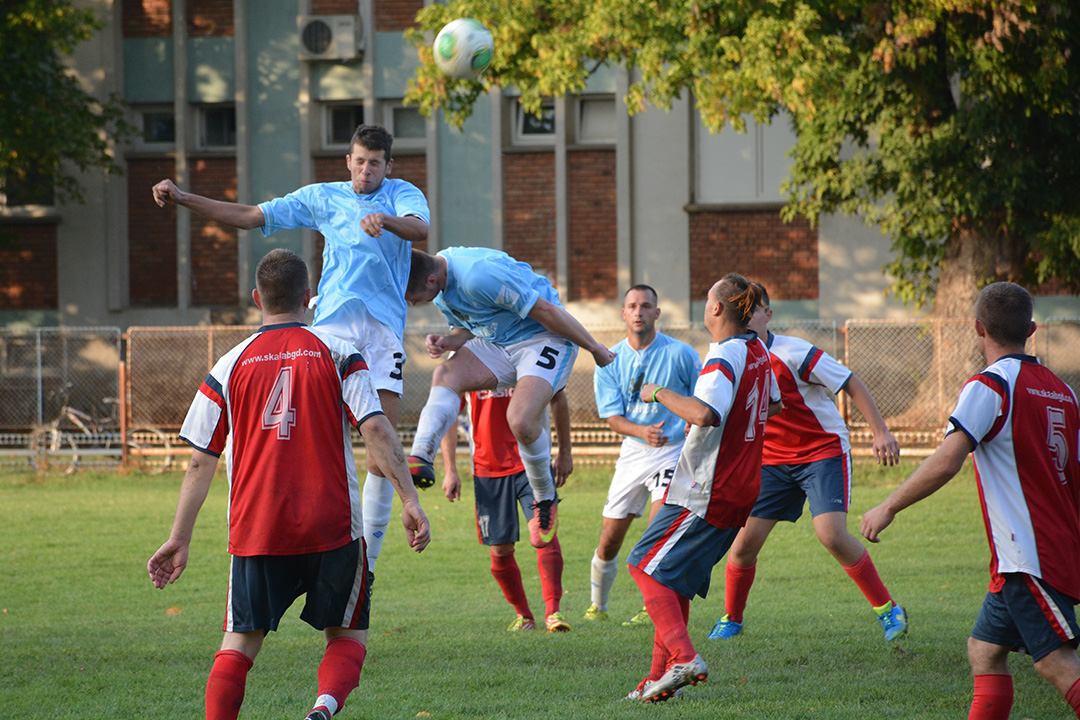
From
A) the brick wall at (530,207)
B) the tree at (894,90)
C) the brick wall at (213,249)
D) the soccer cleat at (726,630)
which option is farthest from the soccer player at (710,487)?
the brick wall at (213,249)

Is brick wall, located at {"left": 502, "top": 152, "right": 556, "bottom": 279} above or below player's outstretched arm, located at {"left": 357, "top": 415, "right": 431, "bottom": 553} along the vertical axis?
above

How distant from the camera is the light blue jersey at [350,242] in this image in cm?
620

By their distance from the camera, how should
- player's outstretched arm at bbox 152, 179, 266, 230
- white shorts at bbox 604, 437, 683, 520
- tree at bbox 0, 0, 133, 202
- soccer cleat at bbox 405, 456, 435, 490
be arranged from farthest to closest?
tree at bbox 0, 0, 133, 202, white shorts at bbox 604, 437, 683, 520, soccer cleat at bbox 405, 456, 435, 490, player's outstretched arm at bbox 152, 179, 266, 230

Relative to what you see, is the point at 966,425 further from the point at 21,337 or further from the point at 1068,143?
the point at 21,337

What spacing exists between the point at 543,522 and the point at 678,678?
2486mm

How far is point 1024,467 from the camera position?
4.56 metres

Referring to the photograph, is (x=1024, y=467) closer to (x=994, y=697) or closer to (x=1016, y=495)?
(x=1016, y=495)

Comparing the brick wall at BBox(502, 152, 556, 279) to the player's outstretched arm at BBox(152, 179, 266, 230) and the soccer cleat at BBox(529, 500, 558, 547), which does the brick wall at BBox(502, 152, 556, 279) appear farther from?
the player's outstretched arm at BBox(152, 179, 266, 230)

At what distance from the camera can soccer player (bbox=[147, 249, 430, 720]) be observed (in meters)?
4.43

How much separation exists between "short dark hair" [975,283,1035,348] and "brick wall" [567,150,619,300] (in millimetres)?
17641

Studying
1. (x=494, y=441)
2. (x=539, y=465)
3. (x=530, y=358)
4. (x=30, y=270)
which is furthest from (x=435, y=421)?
(x=30, y=270)

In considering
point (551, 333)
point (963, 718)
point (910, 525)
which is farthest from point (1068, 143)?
point (963, 718)

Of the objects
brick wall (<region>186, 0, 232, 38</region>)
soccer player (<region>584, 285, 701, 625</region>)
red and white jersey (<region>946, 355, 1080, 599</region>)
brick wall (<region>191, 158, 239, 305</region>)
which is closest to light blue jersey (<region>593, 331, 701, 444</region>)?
soccer player (<region>584, 285, 701, 625</region>)

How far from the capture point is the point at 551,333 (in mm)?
7262
